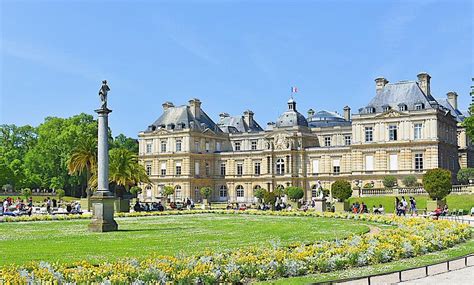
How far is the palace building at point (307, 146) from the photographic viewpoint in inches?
2736

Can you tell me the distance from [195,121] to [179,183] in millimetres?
9458

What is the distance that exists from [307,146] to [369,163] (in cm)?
1368

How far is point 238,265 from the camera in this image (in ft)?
49.2

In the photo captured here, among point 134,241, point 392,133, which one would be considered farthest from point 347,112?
point 134,241

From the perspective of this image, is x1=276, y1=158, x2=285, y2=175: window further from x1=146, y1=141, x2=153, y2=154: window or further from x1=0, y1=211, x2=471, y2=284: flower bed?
x1=0, y1=211, x2=471, y2=284: flower bed

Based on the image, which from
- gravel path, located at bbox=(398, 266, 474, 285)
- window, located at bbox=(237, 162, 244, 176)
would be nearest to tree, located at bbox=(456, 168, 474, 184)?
window, located at bbox=(237, 162, 244, 176)

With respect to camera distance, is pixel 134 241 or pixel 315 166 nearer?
pixel 134 241

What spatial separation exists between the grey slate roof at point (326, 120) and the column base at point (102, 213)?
62414mm

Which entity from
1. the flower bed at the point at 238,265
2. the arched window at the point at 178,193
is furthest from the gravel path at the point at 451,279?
the arched window at the point at 178,193

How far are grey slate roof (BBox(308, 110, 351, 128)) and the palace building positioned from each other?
15 cm

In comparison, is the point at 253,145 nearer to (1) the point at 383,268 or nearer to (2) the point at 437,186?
(2) the point at 437,186

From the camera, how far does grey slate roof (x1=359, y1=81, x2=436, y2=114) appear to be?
230ft

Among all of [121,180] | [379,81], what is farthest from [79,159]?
[379,81]

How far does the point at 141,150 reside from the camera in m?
91.5
